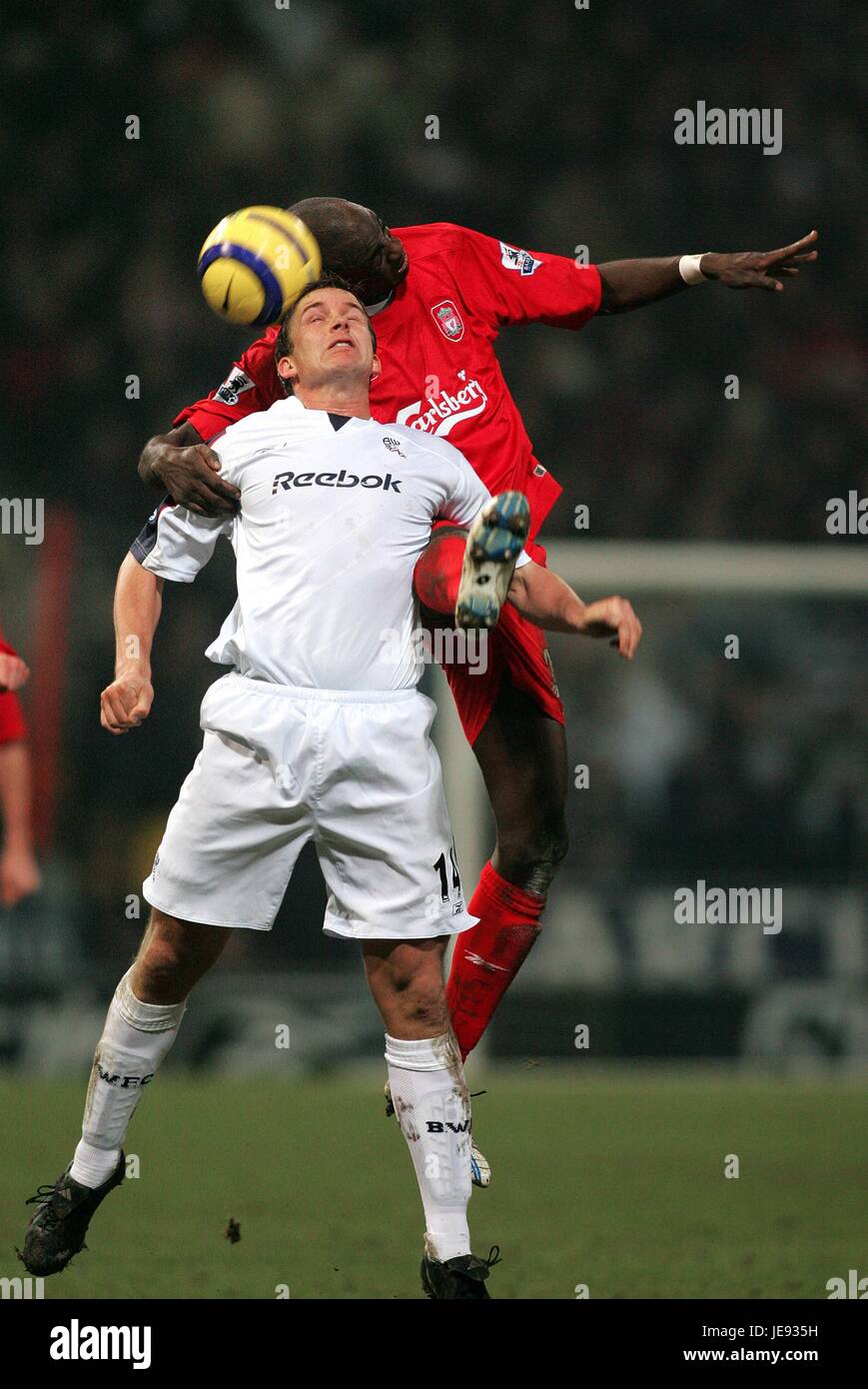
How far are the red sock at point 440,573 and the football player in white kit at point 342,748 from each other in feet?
0.10

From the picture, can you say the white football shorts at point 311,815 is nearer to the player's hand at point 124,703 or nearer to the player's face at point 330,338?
the player's hand at point 124,703

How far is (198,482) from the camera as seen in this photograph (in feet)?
13.7

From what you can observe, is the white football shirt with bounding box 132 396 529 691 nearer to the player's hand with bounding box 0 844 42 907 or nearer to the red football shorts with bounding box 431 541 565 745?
the red football shorts with bounding box 431 541 565 745

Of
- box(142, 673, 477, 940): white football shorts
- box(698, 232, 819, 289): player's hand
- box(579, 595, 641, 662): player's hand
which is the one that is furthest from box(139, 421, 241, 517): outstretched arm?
box(698, 232, 819, 289): player's hand

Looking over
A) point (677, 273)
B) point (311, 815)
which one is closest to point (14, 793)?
point (311, 815)

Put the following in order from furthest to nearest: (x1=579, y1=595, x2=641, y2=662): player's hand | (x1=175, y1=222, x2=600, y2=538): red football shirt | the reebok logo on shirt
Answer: (x1=175, y1=222, x2=600, y2=538): red football shirt, the reebok logo on shirt, (x1=579, y1=595, x2=641, y2=662): player's hand

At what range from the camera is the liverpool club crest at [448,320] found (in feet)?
16.4

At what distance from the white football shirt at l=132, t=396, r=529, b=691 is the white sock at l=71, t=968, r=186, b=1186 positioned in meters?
0.83

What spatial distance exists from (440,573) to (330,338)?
62 cm

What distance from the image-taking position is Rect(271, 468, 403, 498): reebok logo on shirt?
411 cm

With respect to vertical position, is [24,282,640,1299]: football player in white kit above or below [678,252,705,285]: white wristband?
below

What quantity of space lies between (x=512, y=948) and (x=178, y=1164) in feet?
7.58

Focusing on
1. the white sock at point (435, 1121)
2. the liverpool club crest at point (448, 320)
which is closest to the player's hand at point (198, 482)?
the liverpool club crest at point (448, 320)

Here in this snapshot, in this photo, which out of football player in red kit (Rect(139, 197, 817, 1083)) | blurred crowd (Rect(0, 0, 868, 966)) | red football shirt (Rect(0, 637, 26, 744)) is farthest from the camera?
blurred crowd (Rect(0, 0, 868, 966))
